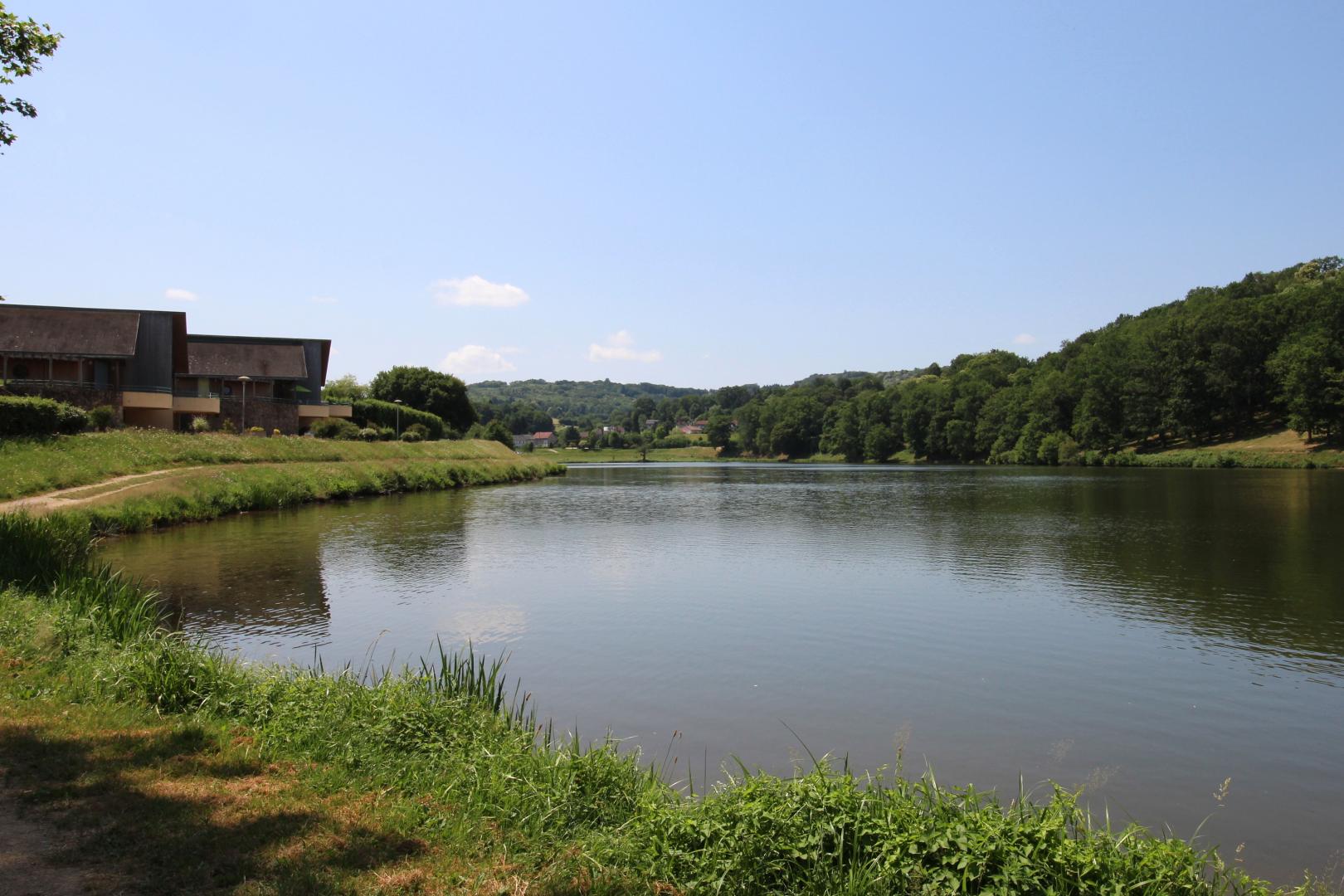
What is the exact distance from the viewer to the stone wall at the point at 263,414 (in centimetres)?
5591

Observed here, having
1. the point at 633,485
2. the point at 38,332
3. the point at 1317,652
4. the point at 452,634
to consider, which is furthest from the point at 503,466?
the point at 1317,652

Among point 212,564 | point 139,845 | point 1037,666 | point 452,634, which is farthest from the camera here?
point 212,564

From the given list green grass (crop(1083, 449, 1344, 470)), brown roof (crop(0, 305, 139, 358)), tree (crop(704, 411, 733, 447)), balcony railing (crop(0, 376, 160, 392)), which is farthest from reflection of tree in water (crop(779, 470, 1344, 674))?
tree (crop(704, 411, 733, 447))

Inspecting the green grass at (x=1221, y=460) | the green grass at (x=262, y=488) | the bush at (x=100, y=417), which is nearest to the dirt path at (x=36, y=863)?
the green grass at (x=262, y=488)

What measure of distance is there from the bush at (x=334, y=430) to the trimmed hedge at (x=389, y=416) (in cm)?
1121

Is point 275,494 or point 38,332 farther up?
point 38,332

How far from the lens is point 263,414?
5831cm

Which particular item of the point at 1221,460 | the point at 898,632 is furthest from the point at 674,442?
the point at 898,632

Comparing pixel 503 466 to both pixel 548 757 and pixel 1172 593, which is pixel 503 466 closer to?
pixel 1172 593

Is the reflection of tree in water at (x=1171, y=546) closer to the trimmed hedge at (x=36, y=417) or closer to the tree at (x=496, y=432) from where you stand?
the trimmed hedge at (x=36, y=417)

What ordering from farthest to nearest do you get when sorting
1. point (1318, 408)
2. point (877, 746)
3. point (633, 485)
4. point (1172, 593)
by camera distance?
point (1318, 408) → point (633, 485) → point (1172, 593) → point (877, 746)

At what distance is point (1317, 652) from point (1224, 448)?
8267cm

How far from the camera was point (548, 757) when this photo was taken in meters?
6.73

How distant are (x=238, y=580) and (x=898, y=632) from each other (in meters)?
13.6
